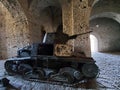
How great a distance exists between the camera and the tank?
4371 mm

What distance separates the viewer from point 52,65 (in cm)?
493

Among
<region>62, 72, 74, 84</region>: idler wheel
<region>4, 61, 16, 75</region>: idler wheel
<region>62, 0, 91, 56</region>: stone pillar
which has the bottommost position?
<region>62, 72, 74, 84</region>: idler wheel

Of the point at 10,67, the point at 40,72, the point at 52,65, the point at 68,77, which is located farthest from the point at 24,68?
the point at 68,77

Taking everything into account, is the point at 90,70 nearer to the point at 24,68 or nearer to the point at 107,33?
the point at 24,68

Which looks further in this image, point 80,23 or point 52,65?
point 80,23

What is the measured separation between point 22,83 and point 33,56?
2.86 ft

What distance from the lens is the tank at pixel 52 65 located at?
172 inches

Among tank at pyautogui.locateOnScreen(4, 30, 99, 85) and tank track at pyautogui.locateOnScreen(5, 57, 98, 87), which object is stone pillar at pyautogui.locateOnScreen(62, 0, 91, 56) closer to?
tank at pyautogui.locateOnScreen(4, 30, 99, 85)

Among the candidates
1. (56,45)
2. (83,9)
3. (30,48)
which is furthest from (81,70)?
(83,9)

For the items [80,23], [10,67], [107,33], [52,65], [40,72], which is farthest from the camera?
[107,33]

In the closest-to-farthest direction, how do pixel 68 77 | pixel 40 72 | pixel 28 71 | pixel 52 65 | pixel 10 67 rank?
pixel 68 77 → pixel 40 72 → pixel 52 65 → pixel 28 71 → pixel 10 67

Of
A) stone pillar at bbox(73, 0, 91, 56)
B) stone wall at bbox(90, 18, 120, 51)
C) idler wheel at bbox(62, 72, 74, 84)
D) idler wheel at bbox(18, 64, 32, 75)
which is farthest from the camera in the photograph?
stone wall at bbox(90, 18, 120, 51)

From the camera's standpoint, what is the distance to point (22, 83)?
4.56 metres

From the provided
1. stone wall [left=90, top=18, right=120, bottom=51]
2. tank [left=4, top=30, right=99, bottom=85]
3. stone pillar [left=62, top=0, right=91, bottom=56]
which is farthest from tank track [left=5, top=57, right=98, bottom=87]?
stone wall [left=90, top=18, right=120, bottom=51]
